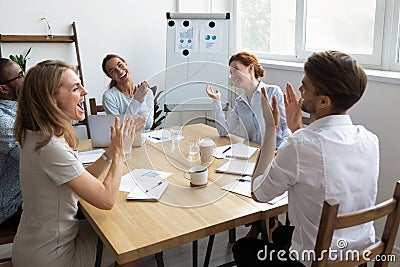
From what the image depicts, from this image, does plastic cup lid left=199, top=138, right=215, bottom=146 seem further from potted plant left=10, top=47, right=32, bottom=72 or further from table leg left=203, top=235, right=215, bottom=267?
potted plant left=10, top=47, right=32, bottom=72

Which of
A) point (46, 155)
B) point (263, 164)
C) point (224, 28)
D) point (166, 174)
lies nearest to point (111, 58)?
point (224, 28)

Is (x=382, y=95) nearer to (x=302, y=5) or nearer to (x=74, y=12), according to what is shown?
(x=302, y=5)

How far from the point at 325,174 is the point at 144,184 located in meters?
0.81

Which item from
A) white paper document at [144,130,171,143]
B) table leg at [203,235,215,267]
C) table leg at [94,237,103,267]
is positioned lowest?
table leg at [203,235,215,267]

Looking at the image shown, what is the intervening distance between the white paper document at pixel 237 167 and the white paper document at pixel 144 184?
0.26m

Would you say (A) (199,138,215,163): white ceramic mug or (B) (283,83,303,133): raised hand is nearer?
(B) (283,83,303,133): raised hand

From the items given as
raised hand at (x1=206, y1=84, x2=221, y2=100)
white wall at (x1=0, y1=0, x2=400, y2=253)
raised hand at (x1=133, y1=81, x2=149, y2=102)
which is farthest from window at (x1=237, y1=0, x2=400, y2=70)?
raised hand at (x1=133, y1=81, x2=149, y2=102)

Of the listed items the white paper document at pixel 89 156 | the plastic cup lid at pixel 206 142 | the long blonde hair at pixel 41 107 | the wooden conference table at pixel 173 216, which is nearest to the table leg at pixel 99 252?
the wooden conference table at pixel 173 216

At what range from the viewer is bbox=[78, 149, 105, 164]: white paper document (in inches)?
78.9

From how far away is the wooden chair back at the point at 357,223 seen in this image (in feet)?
Answer: 3.35

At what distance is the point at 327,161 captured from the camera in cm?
114

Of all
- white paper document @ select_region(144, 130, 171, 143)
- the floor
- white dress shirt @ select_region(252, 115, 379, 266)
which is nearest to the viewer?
white dress shirt @ select_region(252, 115, 379, 266)

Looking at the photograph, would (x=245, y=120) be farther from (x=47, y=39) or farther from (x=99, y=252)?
(x=47, y=39)

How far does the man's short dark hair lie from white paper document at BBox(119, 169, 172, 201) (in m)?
0.76
